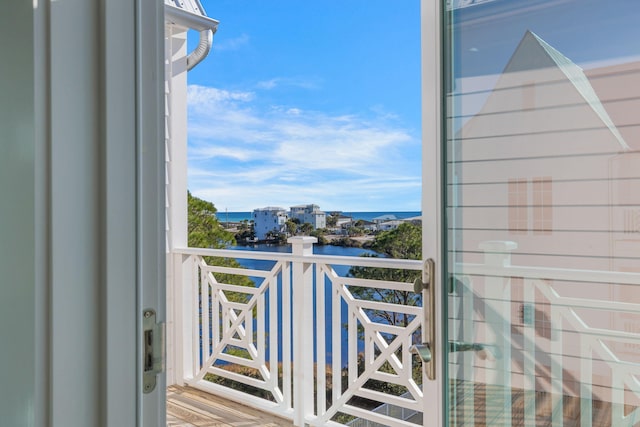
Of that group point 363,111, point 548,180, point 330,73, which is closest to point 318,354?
point 548,180

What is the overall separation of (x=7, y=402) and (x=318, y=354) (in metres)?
2.47

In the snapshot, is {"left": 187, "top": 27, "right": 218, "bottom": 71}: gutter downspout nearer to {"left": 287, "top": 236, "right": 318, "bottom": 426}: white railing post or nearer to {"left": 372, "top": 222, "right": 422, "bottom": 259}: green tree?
{"left": 287, "top": 236, "right": 318, "bottom": 426}: white railing post

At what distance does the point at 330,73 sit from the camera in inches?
270

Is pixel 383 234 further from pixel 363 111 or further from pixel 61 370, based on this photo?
pixel 61 370

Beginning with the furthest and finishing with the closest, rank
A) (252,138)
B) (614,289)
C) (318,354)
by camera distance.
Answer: (252,138)
(318,354)
(614,289)

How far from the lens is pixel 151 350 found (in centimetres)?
57

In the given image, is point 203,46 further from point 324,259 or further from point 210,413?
point 210,413

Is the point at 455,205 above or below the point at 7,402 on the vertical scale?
above

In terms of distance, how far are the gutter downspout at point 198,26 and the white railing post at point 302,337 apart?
5.48 feet

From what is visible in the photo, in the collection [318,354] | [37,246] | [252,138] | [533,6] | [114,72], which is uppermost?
[252,138]

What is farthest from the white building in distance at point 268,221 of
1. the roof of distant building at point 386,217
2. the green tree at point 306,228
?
the roof of distant building at point 386,217

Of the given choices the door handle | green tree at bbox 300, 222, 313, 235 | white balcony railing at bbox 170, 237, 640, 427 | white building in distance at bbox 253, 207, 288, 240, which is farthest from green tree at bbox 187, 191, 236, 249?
the door handle

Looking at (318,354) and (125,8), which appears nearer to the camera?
(125,8)

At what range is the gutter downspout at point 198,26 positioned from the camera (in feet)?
11.0
